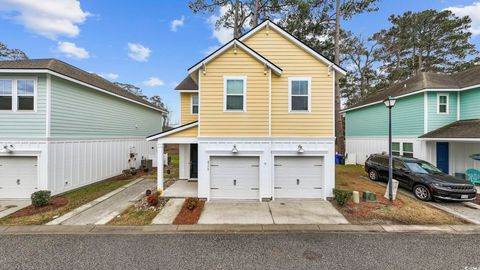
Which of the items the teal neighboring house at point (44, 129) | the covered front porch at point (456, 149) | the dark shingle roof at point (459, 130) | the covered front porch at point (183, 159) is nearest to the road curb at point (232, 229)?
the covered front porch at point (183, 159)

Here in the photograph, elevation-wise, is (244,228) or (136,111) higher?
(136,111)

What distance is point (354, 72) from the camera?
31812 millimetres

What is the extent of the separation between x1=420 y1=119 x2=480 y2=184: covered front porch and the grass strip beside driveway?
1907 cm

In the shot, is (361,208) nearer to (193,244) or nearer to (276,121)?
(276,121)

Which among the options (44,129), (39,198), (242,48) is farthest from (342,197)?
(44,129)

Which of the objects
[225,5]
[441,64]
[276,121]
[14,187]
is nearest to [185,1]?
[225,5]

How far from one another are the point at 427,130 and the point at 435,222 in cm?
899

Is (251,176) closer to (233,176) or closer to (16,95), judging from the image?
(233,176)

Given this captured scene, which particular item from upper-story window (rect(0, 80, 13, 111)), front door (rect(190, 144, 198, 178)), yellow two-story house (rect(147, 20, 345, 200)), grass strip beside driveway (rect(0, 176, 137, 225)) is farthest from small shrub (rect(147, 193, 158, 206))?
upper-story window (rect(0, 80, 13, 111))

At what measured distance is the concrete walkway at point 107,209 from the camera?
23.4ft

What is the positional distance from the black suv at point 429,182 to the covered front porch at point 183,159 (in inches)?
411

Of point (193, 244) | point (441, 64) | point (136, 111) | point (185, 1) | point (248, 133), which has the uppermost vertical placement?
point (185, 1)

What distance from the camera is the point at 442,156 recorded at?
13.6 m

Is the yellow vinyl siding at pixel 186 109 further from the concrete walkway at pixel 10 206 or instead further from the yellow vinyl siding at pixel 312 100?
the concrete walkway at pixel 10 206
